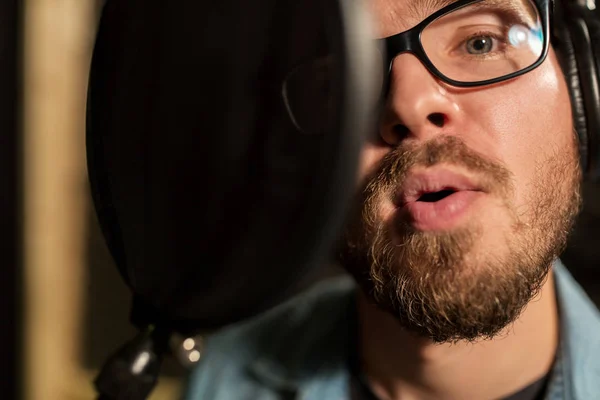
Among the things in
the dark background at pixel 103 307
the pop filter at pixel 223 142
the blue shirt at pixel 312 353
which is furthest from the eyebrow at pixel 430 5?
the dark background at pixel 103 307

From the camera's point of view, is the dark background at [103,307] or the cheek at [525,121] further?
the dark background at [103,307]

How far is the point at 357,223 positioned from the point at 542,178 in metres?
0.20

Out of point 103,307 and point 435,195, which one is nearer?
point 435,195

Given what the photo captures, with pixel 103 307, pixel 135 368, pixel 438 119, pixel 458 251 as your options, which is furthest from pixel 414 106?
pixel 103 307

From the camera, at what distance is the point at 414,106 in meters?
0.62

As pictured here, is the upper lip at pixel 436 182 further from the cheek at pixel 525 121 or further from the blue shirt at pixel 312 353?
the blue shirt at pixel 312 353

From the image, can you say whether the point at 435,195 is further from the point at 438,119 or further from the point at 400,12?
the point at 400,12

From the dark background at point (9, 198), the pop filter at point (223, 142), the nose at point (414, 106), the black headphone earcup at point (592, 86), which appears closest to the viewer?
the pop filter at point (223, 142)

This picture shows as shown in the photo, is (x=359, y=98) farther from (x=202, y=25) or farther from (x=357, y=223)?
(x=357, y=223)

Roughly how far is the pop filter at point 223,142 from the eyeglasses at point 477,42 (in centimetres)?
18

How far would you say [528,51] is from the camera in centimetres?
68

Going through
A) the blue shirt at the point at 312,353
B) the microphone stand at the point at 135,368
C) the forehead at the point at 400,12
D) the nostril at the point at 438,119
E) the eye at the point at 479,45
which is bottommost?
the blue shirt at the point at 312,353

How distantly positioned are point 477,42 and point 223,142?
1.01ft

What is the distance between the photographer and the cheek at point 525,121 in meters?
0.65
